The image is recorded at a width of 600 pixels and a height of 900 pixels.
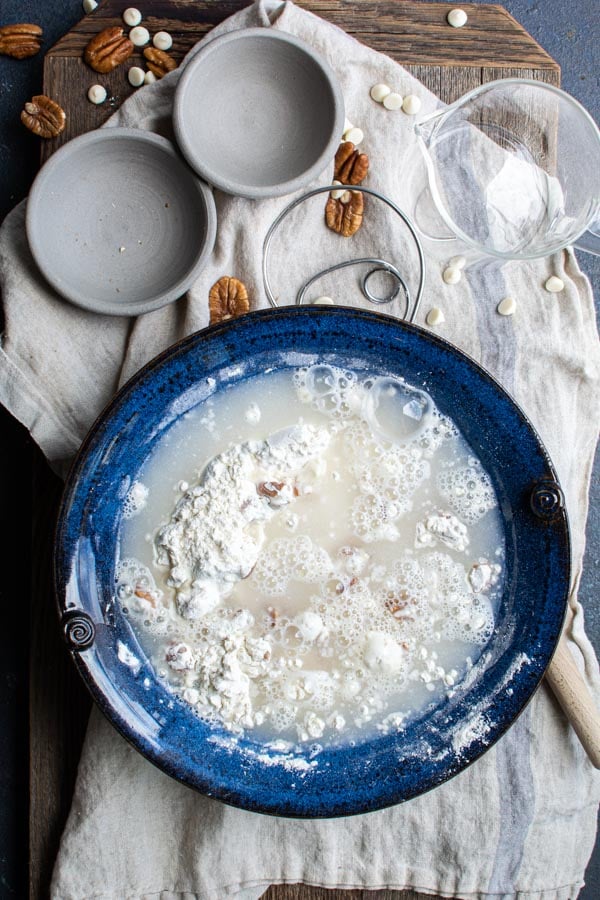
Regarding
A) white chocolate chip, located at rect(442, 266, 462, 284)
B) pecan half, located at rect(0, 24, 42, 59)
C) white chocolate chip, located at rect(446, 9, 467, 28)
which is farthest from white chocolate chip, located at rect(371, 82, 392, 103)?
pecan half, located at rect(0, 24, 42, 59)

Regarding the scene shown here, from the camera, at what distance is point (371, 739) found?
106 cm

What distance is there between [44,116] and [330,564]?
802mm

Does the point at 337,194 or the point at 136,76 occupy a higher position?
the point at 136,76

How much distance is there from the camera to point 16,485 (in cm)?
125

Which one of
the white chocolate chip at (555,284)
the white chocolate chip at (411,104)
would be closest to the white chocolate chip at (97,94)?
the white chocolate chip at (411,104)

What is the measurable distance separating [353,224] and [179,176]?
27 centimetres

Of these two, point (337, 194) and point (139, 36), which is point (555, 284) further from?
point (139, 36)

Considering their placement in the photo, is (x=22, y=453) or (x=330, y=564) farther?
(x=22, y=453)

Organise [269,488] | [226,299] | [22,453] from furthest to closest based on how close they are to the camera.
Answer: [22,453] < [226,299] < [269,488]

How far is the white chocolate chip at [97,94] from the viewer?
116cm

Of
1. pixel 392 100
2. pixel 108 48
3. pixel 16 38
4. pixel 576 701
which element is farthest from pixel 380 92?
pixel 576 701

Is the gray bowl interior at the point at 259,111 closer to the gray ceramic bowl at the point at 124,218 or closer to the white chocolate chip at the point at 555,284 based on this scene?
the gray ceramic bowl at the point at 124,218

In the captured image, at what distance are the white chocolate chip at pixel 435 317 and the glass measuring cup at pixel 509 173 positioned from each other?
10 cm

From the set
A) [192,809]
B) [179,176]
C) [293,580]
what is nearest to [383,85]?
[179,176]
